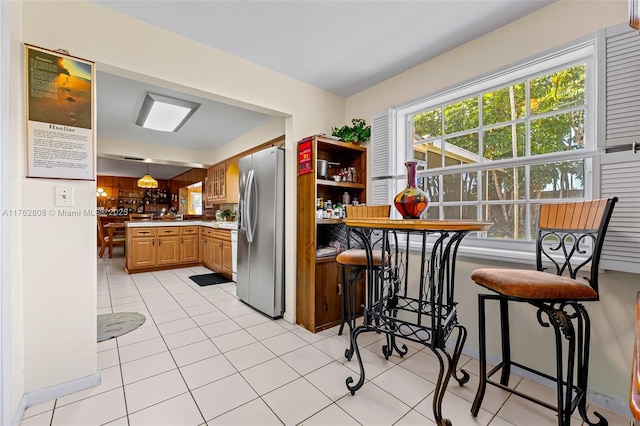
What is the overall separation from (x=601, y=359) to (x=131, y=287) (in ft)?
16.7

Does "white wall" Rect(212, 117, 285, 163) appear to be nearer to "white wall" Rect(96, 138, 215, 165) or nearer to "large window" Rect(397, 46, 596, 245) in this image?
"white wall" Rect(96, 138, 215, 165)

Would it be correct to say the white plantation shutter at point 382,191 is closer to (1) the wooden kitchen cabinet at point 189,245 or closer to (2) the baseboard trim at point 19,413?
(2) the baseboard trim at point 19,413

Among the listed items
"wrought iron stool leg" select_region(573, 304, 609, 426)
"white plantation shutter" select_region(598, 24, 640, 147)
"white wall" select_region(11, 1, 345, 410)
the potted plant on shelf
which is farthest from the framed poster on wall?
"white plantation shutter" select_region(598, 24, 640, 147)

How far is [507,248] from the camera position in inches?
84.5

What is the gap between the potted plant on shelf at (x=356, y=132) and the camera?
122 inches

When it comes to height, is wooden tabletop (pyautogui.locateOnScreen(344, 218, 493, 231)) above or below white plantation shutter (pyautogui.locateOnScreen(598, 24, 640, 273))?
below

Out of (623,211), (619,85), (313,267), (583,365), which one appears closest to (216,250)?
(313,267)

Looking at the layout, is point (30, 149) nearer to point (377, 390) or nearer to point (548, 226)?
point (377, 390)

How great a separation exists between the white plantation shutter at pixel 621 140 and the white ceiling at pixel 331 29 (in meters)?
0.58

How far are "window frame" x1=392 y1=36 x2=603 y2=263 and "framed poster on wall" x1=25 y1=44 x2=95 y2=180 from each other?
2.59 meters

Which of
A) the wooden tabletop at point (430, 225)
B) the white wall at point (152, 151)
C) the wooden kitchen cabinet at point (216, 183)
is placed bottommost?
the wooden tabletop at point (430, 225)

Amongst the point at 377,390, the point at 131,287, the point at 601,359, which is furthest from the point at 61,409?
the point at 601,359

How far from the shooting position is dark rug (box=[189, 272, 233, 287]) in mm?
4383

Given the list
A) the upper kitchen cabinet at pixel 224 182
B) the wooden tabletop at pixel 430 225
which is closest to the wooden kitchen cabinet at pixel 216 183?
the upper kitchen cabinet at pixel 224 182
